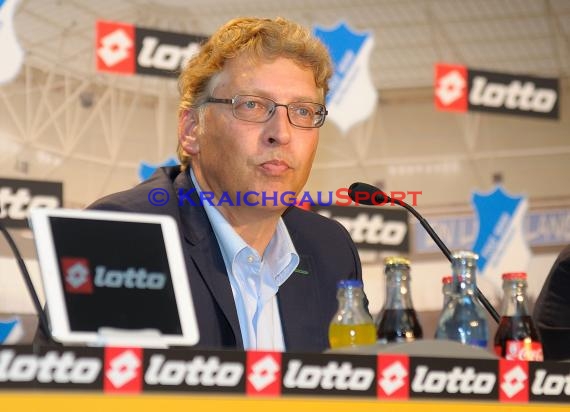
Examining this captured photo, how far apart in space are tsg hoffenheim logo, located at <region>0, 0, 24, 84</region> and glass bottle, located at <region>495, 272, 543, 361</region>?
8.07 feet

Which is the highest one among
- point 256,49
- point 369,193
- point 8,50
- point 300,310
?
point 8,50

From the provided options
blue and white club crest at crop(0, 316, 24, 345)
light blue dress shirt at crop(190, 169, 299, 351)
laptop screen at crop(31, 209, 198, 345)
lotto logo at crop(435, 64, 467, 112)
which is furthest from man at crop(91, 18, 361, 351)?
lotto logo at crop(435, 64, 467, 112)

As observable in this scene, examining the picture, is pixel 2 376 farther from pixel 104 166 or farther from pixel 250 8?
pixel 250 8

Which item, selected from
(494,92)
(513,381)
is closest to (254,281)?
(513,381)

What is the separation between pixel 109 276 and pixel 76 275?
0.13 feet

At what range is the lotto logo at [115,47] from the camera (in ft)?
12.0

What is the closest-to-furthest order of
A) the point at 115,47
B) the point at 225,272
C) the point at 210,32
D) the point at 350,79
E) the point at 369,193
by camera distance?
the point at 369,193 < the point at 225,272 < the point at 115,47 < the point at 210,32 < the point at 350,79

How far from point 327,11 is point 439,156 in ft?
2.81

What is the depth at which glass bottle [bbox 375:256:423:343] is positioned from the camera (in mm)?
1511

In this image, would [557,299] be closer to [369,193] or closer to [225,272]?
[369,193]

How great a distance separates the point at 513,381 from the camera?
113cm

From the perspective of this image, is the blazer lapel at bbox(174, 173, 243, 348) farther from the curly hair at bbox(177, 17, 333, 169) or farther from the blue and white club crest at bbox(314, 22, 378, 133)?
the blue and white club crest at bbox(314, 22, 378, 133)

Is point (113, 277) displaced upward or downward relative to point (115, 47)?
downward

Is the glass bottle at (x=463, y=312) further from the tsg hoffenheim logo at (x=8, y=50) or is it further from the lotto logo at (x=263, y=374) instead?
the tsg hoffenheim logo at (x=8, y=50)
